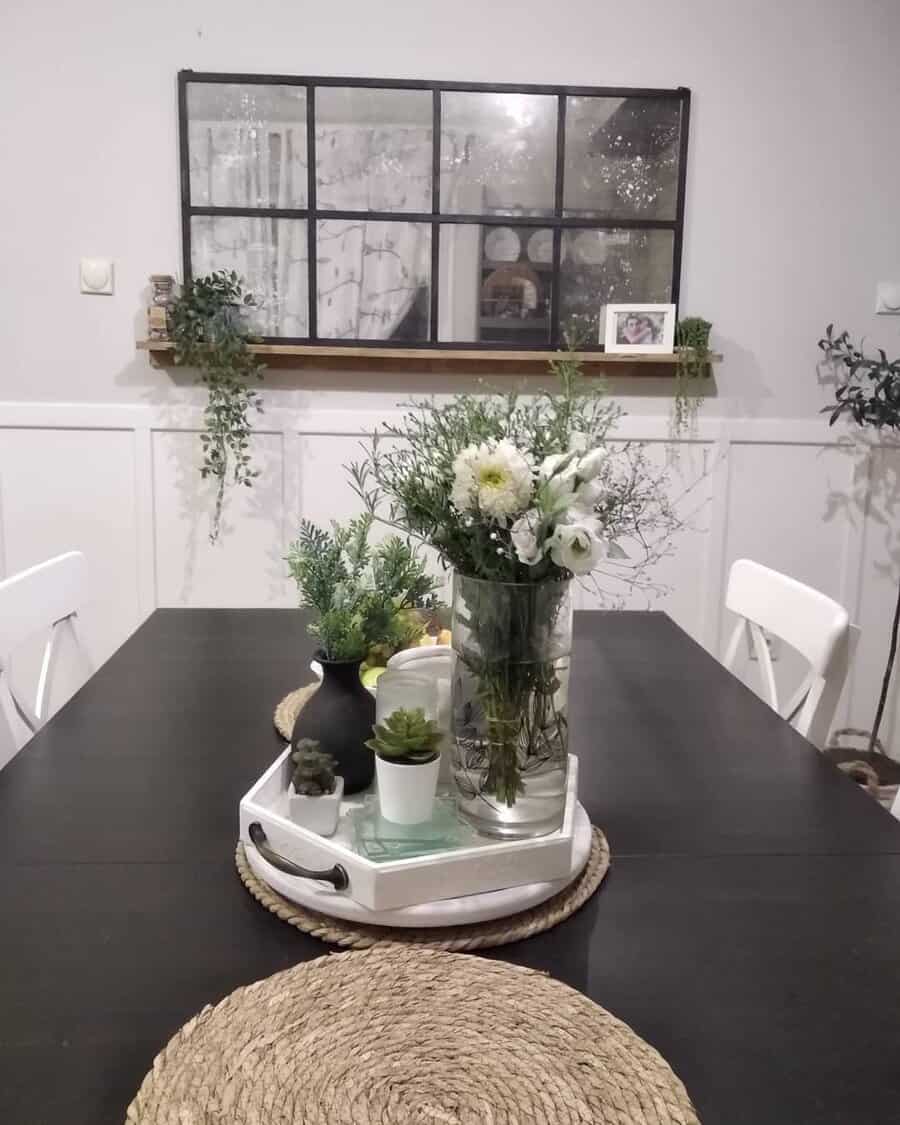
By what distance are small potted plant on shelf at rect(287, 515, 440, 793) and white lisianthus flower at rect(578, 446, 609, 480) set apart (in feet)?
0.99

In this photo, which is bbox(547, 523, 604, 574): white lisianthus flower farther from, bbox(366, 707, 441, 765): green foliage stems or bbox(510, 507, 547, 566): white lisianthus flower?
bbox(366, 707, 441, 765): green foliage stems

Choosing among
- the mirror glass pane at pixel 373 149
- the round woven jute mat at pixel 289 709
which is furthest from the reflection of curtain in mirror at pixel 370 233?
the round woven jute mat at pixel 289 709

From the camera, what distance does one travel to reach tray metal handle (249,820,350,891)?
0.86m

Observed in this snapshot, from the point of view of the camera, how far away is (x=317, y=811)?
928 millimetres

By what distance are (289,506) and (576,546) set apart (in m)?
2.04

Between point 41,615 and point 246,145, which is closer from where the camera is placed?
point 41,615

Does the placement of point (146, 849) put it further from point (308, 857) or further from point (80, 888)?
point (308, 857)

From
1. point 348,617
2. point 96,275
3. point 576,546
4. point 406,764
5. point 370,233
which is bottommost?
point 406,764

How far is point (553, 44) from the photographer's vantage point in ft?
8.68

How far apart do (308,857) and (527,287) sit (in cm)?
210

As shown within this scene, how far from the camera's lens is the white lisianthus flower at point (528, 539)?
854 mm

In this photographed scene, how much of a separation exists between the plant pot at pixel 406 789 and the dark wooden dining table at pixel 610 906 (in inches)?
5.7

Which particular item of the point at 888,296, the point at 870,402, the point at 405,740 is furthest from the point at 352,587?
the point at 888,296

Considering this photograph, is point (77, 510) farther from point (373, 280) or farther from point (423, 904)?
point (423, 904)
